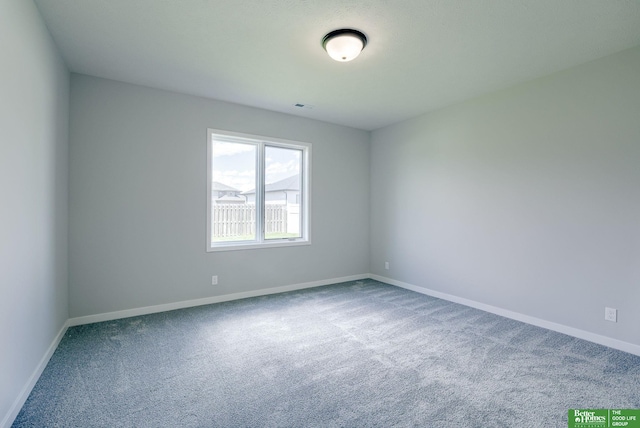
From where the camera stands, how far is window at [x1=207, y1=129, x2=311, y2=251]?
4160 mm

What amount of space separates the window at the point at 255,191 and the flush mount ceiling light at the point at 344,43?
6.81ft

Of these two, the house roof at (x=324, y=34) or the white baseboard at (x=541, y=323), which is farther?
the white baseboard at (x=541, y=323)

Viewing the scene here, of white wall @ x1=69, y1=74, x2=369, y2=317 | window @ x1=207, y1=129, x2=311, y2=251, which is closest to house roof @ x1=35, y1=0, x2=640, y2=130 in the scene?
white wall @ x1=69, y1=74, x2=369, y2=317

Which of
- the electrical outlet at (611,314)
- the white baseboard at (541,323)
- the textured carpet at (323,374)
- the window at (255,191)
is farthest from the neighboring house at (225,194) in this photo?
the electrical outlet at (611,314)

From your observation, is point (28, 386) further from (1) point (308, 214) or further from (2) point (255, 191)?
(1) point (308, 214)

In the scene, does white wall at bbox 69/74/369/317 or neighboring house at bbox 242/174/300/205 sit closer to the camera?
white wall at bbox 69/74/369/317

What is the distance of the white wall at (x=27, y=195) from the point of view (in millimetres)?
1728

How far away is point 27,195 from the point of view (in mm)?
2094

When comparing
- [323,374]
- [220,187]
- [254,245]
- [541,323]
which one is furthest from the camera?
[254,245]

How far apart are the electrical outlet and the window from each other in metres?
3.51

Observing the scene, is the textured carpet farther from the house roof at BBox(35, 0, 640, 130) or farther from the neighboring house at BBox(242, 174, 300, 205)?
→ the house roof at BBox(35, 0, 640, 130)

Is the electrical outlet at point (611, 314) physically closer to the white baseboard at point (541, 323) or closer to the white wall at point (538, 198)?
the white wall at point (538, 198)

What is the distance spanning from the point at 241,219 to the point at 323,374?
2609 millimetres

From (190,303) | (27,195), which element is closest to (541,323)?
(190,303)
